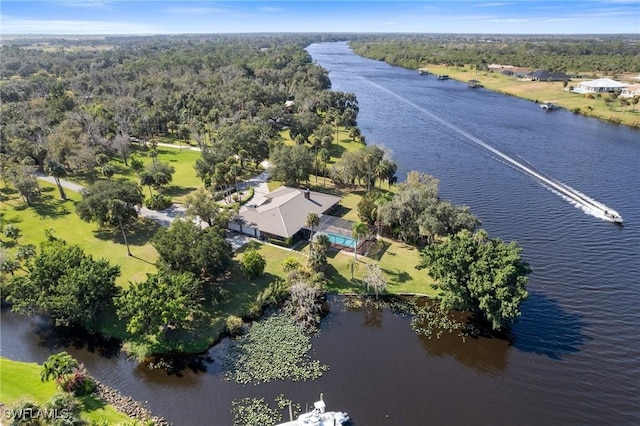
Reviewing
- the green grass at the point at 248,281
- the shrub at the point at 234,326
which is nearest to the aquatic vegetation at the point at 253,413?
the shrub at the point at 234,326

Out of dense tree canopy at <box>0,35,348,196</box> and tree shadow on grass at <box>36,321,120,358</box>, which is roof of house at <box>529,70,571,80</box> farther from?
tree shadow on grass at <box>36,321,120,358</box>

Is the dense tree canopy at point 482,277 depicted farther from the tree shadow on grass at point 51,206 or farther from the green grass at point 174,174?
the tree shadow on grass at point 51,206

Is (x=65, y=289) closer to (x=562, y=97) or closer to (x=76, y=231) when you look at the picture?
(x=76, y=231)

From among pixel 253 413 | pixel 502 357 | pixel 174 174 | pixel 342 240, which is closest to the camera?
Answer: pixel 253 413

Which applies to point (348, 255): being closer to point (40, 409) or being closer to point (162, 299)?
point (162, 299)

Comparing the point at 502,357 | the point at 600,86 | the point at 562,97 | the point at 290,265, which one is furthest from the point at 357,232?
the point at 600,86

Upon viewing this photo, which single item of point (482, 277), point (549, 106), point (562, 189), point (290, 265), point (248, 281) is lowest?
point (248, 281)
